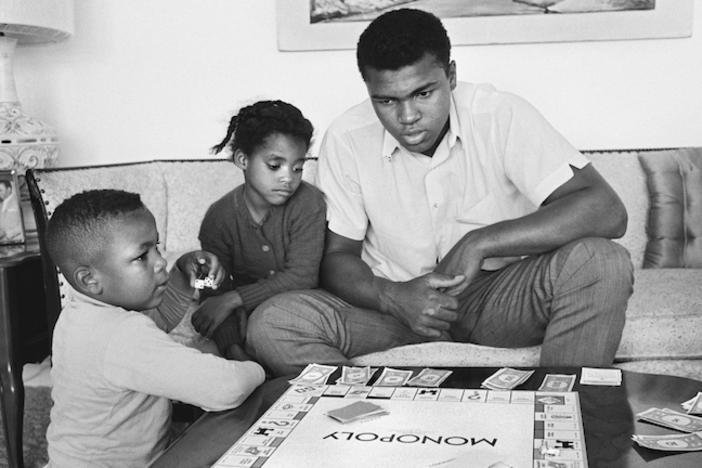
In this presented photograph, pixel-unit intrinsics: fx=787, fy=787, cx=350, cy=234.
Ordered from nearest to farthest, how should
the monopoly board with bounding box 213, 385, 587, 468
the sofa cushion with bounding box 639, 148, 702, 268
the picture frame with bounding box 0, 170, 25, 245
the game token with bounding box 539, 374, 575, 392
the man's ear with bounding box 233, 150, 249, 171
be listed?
the monopoly board with bounding box 213, 385, 587, 468
the game token with bounding box 539, 374, 575, 392
the man's ear with bounding box 233, 150, 249, 171
the sofa cushion with bounding box 639, 148, 702, 268
the picture frame with bounding box 0, 170, 25, 245

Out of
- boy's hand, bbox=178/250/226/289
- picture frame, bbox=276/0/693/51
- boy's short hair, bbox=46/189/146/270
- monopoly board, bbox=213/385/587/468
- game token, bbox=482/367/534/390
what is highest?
picture frame, bbox=276/0/693/51

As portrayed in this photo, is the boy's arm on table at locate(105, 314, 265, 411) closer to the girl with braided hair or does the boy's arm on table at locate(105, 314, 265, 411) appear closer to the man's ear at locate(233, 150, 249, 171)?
the girl with braided hair

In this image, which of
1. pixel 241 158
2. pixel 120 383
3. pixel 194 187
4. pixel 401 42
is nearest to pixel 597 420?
pixel 120 383

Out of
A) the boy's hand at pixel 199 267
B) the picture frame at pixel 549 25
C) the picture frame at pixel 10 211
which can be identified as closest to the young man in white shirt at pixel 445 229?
the boy's hand at pixel 199 267

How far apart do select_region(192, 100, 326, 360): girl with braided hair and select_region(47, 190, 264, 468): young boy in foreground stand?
0.52m

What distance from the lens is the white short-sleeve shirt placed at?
6.08ft

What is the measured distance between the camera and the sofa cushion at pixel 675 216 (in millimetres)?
2432

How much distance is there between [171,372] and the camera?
1251mm

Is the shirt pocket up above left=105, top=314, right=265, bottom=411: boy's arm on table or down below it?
above

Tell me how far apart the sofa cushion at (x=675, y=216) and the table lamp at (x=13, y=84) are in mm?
1999

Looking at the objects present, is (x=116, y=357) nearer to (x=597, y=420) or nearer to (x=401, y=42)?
(x=597, y=420)

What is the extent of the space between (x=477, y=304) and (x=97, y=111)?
1870 millimetres

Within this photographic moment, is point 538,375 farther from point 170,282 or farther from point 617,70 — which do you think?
point 617,70

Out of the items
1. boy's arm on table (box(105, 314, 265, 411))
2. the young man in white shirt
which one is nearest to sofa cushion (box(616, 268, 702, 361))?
the young man in white shirt
